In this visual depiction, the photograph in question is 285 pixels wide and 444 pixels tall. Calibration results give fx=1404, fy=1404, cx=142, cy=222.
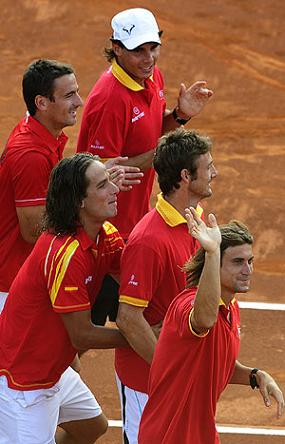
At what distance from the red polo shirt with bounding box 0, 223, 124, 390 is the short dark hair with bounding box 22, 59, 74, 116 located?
1266 mm

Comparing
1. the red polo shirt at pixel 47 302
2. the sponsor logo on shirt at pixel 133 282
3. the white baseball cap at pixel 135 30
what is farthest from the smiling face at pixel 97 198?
the white baseball cap at pixel 135 30

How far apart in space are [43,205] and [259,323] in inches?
121

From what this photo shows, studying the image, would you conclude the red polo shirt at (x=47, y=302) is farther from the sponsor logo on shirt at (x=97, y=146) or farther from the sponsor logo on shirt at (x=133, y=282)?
the sponsor logo on shirt at (x=97, y=146)

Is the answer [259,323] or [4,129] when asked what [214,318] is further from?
[4,129]

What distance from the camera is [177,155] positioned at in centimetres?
764

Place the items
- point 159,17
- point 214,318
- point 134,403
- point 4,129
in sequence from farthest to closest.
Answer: point 159,17, point 4,129, point 134,403, point 214,318

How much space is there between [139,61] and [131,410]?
236 cm

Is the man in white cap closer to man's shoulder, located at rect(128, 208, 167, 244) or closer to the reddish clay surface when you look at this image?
man's shoulder, located at rect(128, 208, 167, 244)

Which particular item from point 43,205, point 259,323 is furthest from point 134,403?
point 259,323

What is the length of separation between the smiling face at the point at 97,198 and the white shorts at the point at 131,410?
1007 millimetres

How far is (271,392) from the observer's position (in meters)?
7.31

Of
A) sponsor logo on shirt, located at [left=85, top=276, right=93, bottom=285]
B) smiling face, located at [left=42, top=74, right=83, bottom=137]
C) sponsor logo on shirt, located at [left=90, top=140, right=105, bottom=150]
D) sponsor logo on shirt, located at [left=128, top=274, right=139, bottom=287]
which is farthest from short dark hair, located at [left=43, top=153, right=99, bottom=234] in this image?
sponsor logo on shirt, located at [left=90, top=140, right=105, bottom=150]

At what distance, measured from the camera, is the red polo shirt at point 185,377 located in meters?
6.86

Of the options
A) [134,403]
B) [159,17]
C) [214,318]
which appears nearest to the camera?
[214,318]
